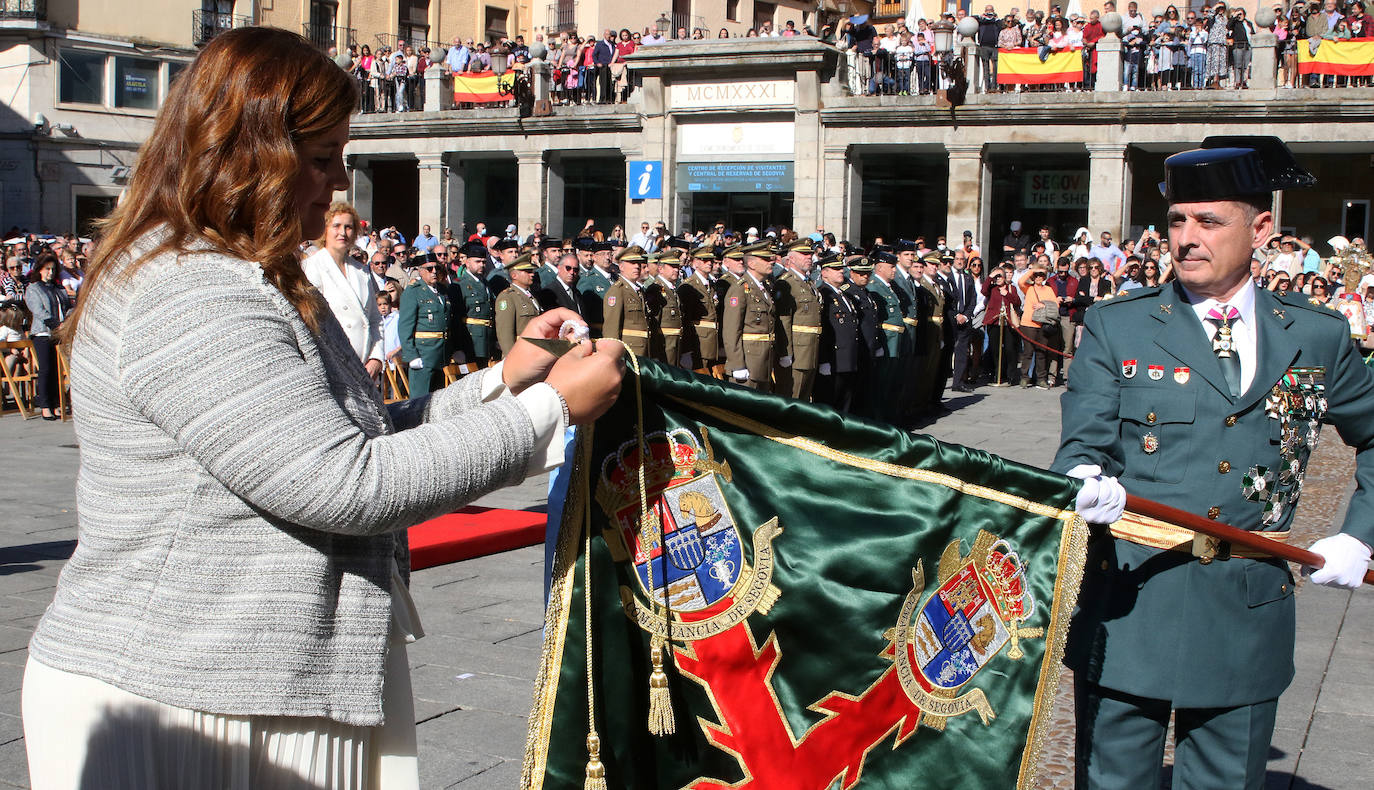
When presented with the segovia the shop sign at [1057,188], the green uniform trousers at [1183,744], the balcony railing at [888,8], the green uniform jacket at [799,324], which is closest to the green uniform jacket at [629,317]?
the green uniform jacket at [799,324]

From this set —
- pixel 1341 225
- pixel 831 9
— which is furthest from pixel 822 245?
pixel 831 9

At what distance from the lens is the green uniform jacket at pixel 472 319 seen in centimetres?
1427

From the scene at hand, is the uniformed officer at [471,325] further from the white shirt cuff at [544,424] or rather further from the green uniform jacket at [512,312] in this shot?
the white shirt cuff at [544,424]

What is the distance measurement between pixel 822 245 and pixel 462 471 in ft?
59.4

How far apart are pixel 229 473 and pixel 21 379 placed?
48.4 ft

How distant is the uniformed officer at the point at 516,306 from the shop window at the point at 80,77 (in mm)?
29677

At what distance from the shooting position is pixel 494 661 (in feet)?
17.9

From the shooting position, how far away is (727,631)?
268 cm

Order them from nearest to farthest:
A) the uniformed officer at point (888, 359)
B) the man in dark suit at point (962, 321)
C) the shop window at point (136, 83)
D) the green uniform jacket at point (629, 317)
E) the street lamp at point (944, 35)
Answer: the green uniform jacket at point (629, 317)
the uniformed officer at point (888, 359)
the man in dark suit at point (962, 321)
the street lamp at point (944, 35)
the shop window at point (136, 83)

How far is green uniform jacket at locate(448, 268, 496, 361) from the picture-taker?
1427 cm

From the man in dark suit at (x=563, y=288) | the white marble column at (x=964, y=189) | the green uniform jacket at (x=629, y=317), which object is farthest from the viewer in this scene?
the white marble column at (x=964, y=189)

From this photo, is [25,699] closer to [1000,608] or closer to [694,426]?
[694,426]

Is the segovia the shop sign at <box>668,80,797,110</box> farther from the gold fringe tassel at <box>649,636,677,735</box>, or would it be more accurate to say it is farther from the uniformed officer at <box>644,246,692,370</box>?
the gold fringe tassel at <box>649,636,677,735</box>

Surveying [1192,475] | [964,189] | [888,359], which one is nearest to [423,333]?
[888,359]
